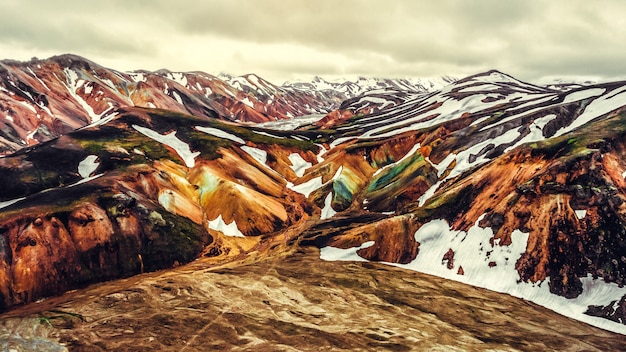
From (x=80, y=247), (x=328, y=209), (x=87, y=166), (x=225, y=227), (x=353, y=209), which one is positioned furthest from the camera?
(x=328, y=209)

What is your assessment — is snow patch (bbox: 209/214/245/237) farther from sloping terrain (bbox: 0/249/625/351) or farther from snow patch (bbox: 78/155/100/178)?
snow patch (bbox: 78/155/100/178)

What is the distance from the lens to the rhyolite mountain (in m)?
47.4

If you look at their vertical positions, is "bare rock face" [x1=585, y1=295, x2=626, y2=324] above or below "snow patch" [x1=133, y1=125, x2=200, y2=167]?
below

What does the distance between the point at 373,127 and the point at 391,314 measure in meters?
122

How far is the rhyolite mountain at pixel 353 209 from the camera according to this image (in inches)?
1865

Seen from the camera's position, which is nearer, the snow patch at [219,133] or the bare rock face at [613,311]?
the bare rock face at [613,311]

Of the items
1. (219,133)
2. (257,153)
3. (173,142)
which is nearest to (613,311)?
(257,153)

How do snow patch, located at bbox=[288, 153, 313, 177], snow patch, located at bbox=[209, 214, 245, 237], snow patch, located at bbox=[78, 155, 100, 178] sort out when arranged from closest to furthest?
snow patch, located at bbox=[209, 214, 245, 237]
snow patch, located at bbox=[78, 155, 100, 178]
snow patch, located at bbox=[288, 153, 313, 177]

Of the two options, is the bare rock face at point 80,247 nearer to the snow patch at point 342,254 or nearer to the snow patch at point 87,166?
the snow patch at point 342,254

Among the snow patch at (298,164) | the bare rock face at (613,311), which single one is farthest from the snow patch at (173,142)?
the bare rock face at (613,311)

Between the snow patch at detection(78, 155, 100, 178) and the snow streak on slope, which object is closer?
the snow streak on slope

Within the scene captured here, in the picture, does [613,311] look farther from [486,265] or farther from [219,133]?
[219,133]

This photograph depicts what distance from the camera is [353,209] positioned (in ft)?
266

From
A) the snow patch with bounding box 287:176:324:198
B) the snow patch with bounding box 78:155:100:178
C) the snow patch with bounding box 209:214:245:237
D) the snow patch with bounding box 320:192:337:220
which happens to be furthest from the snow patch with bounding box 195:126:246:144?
the snow patch with bounding box 209:214:245:237
